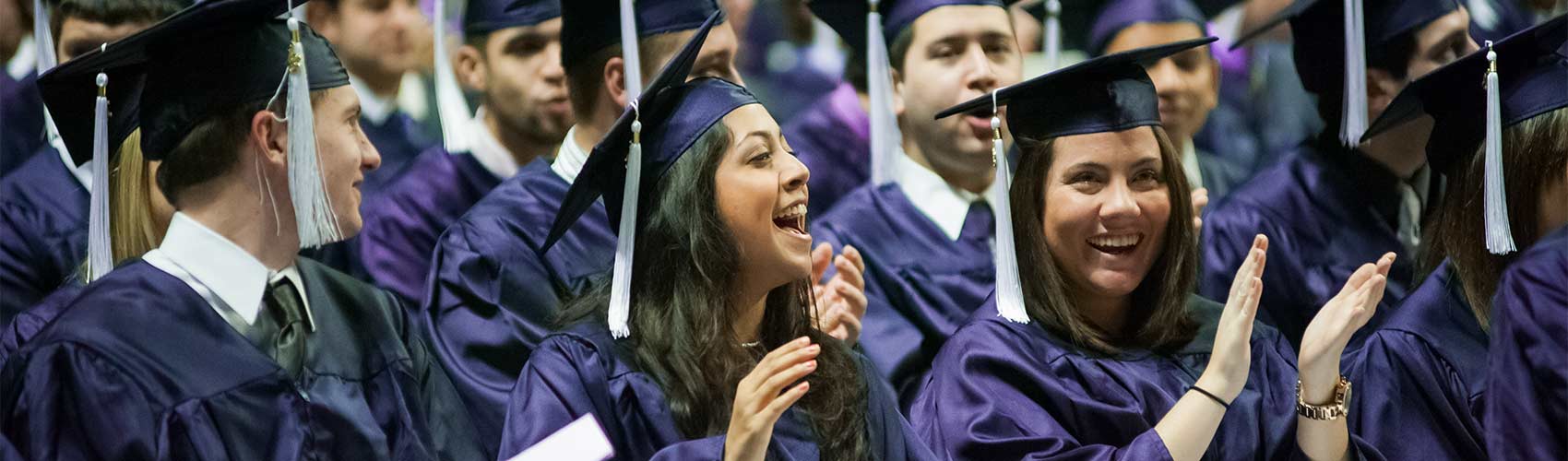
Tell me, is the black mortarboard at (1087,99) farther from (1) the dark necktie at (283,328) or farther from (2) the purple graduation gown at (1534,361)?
(1) the dark necktie at (283,328)

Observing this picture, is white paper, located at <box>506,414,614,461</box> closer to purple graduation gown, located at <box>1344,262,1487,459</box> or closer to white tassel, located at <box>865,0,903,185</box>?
purple graduation gown, located at <box>1344,262,1487,459</box>

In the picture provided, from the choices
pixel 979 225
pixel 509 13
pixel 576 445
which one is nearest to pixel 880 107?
pixel 979 225

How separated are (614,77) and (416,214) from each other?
59cm

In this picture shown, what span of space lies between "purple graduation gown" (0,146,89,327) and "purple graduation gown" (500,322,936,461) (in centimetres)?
125

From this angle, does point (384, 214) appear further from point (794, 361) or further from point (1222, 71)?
point (1222, 71)

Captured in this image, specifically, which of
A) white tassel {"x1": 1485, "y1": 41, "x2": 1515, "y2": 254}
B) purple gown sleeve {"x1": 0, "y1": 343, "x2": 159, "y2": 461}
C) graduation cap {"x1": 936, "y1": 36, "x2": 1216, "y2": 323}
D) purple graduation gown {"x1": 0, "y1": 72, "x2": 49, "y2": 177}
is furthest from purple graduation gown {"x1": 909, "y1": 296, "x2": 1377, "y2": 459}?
purple graduation gown {"x1": 0, "y1": 72, "x2": 49, "y2": 177}

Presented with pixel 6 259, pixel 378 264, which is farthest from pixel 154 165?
pixel 378 264

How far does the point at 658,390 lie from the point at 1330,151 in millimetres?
2107

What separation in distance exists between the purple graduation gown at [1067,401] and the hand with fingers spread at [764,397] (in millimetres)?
597

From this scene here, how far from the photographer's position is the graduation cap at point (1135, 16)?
4848 millimetres

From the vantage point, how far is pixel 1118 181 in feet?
10.9

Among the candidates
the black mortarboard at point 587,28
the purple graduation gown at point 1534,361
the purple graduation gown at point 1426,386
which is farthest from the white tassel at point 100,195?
the purple graduation gown at point 1426,386

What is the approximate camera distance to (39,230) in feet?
12.2

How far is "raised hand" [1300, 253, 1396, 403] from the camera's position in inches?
121
